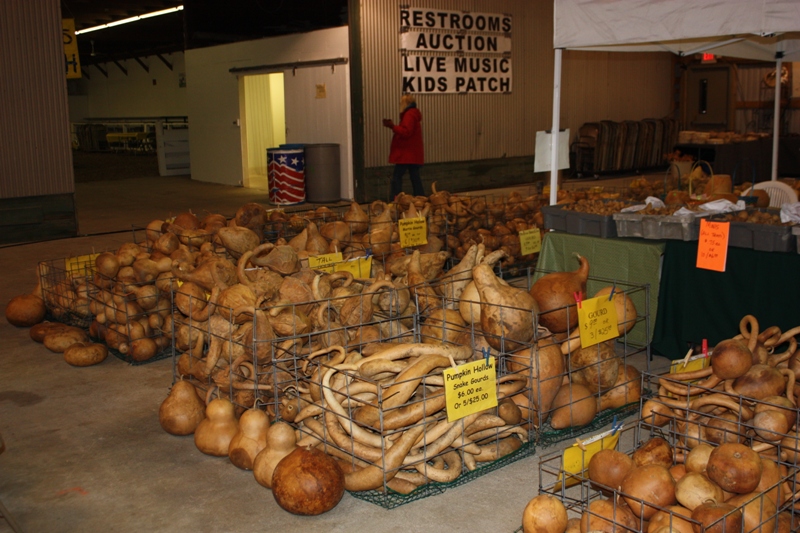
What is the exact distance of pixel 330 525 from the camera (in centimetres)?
352

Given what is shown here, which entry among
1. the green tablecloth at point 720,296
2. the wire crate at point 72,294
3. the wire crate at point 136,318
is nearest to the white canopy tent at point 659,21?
the green tablecloth at point 720,296

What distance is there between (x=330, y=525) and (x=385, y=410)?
0.55 meters

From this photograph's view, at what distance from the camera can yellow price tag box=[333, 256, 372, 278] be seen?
18.2ft

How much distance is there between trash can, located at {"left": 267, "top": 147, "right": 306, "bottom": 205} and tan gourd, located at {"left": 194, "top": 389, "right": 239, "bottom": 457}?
10.7m

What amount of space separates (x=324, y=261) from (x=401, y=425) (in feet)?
7.04

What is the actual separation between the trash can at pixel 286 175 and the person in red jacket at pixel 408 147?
2587 millimetres

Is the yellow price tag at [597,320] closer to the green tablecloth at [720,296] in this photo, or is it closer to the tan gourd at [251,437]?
the green tablecloth at [720,296]

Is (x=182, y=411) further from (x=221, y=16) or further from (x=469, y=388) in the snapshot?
(x=221, y=16)

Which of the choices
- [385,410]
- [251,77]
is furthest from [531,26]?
[385,410]

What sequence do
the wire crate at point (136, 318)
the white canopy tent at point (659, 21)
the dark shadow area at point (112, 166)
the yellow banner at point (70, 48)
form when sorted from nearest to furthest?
the white canopy tent at point (659, 21) → the wire crate at point (136, 318) → the yellow banner at point (70, 48) → the dark shadow area at point (112, 166)

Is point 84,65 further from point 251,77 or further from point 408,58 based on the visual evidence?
point 408,58

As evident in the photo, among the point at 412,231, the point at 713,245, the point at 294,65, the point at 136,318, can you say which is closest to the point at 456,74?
the point at 294,65

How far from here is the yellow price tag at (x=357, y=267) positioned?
18.2 feet

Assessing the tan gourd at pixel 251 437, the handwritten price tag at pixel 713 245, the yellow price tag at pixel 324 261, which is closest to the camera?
the tan gourd at pixel 251 437
